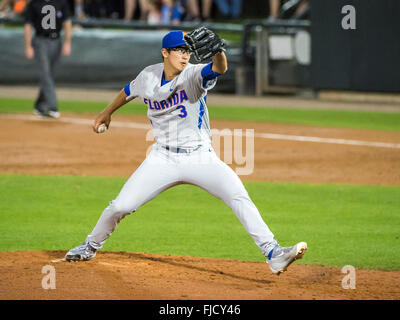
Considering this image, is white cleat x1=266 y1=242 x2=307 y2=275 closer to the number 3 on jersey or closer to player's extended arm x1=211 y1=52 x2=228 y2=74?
the number 3 on jersey

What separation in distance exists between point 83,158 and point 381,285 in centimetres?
653

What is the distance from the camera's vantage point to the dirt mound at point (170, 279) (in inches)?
209

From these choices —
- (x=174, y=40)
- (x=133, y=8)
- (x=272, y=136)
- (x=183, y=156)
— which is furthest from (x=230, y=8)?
(x=183, y=156)

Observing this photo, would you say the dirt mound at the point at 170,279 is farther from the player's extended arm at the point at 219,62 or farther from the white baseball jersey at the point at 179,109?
the player's extended arm at the point at 219,62

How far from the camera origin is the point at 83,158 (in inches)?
451

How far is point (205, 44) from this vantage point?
5.14 metres

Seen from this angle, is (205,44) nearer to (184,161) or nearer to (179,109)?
(179,109)

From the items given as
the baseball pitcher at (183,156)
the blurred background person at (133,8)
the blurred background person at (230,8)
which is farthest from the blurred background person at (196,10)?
the baseball pitcher at (183,156)

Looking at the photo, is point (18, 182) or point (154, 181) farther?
point (18, 182)

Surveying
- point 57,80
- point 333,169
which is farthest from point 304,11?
point 333,169

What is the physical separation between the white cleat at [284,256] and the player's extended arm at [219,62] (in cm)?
127

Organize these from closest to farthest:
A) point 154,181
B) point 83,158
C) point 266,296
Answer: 1. point 266,296
2. point 154,181
3. point 83,158

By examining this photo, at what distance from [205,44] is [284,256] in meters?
1.51

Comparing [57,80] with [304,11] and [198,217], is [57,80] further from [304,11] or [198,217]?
[198,217]
